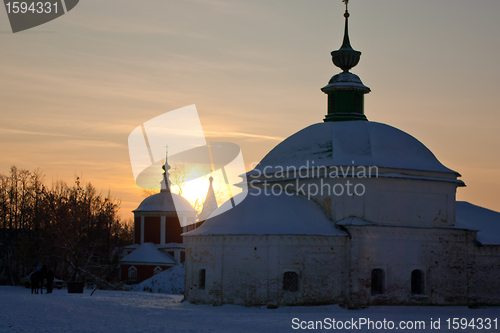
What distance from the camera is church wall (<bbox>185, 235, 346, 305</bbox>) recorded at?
75.6ft

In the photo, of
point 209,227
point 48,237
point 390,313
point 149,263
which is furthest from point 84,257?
point 390,313

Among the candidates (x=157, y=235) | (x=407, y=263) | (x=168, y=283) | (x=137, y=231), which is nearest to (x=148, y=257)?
(x=157, y=235)

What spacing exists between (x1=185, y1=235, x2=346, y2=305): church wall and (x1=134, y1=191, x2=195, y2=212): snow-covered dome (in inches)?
1011

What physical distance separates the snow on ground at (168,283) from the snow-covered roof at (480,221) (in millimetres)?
17336

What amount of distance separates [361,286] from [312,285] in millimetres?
1941

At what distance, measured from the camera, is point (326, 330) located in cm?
1783

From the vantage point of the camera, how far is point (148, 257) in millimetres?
47094

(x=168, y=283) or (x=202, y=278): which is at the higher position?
(x=202, y=278)

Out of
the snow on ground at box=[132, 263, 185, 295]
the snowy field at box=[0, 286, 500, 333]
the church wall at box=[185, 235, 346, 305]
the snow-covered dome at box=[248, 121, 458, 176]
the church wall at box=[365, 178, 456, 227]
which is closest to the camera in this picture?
the snowy field at box=[0, 286, 500, 333]

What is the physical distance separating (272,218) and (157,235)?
26931 mm

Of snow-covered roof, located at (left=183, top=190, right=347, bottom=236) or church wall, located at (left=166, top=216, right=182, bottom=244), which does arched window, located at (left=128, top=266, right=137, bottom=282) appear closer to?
church wall, located at (left=166, top=216, right=182, bottom=244)

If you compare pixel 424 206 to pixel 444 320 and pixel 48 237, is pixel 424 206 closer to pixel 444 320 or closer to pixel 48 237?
pixel 444 320

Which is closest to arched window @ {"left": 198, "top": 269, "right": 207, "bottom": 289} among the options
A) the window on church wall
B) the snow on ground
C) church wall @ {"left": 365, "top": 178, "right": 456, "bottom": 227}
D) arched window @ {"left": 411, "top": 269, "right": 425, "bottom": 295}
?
the window on church wall

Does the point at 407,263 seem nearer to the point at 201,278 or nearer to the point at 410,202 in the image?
the point at 410,202
